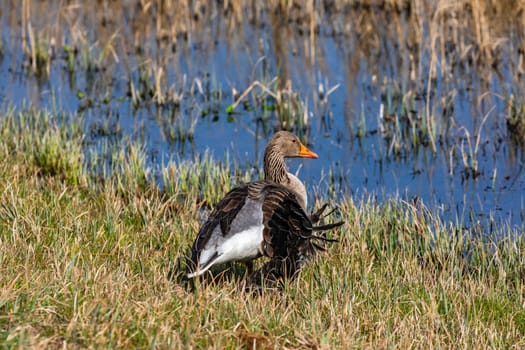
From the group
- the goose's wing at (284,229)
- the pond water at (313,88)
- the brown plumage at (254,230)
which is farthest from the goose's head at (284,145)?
the goose's wing at (284,229)

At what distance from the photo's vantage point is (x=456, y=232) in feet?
24.2

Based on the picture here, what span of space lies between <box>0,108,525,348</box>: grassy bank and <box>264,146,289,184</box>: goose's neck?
23.1 inches

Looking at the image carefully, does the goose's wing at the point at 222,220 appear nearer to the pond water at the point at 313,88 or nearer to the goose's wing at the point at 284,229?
the goose's wing at the point at 284,229

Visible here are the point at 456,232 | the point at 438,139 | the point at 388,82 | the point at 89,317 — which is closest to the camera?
the point at 89,317

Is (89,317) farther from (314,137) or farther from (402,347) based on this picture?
(314,137)

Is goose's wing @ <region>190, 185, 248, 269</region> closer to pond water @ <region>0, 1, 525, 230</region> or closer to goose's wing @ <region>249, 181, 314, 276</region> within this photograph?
goose's wing @ <region>249, 181, 314, 276</region>

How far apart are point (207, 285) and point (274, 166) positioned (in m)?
2.14

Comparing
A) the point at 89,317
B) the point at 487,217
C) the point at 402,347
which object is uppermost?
the point at 89,317

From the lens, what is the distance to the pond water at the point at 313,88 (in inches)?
378

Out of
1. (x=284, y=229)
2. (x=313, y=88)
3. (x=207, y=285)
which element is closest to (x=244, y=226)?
(x=284, y=229)

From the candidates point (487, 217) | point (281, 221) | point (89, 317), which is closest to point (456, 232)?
point (487, 217)

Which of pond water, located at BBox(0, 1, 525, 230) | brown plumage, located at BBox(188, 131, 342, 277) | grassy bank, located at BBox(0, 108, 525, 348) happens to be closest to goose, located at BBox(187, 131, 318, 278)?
brown plumage, located at BBox(188, 131, 342, 277)

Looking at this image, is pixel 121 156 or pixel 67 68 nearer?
pixel 121 156

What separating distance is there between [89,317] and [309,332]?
3.34ft
